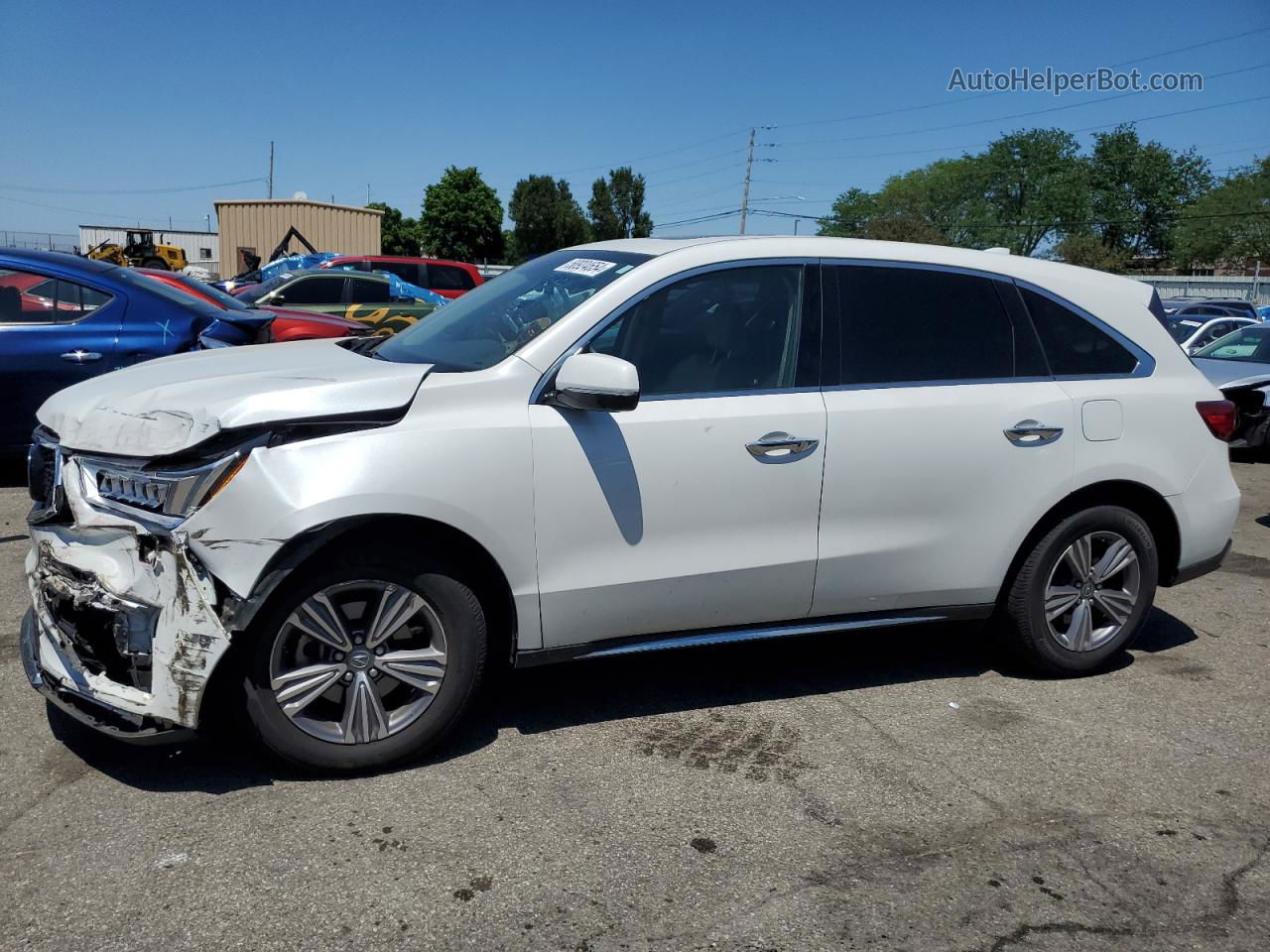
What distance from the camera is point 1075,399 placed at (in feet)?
14.1

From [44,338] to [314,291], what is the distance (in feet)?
30.8

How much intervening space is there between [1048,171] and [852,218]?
2706 cm

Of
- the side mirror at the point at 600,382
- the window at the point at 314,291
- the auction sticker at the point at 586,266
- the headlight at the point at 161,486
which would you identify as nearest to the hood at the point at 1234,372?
the auction sticker at the point at 586,266

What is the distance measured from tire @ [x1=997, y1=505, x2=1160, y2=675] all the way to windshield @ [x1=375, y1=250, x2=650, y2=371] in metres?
2.03

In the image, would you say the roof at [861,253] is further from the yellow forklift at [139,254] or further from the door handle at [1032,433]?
the yellow forklift at [139,254]

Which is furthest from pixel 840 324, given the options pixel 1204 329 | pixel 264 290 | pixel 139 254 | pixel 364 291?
pixel 139 254

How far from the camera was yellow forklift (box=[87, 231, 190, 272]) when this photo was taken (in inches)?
1676

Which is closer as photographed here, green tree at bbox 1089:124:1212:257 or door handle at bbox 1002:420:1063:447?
door handle at bbox 1002:420:1063:447

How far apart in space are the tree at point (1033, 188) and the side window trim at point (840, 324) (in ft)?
305

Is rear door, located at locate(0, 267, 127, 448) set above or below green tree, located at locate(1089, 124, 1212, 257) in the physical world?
below

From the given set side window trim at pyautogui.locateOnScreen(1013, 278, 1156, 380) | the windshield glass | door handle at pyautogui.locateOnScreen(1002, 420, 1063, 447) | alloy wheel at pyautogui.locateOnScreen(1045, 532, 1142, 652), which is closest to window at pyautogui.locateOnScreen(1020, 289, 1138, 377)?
side window trim at pyautogui.locateOnScreen(1013, 278, 1156, 380)

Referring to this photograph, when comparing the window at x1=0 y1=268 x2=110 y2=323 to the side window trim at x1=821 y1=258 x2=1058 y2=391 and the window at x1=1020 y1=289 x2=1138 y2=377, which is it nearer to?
the side window trim at x1=821 y1=258 x2=1058 y2=391

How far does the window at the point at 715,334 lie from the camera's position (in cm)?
374

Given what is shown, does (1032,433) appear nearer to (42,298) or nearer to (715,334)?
(715,334)
